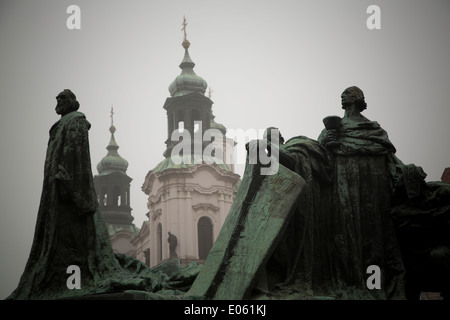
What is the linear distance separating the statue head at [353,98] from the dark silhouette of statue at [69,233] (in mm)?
3250

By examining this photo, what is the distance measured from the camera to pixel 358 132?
9.56 metres

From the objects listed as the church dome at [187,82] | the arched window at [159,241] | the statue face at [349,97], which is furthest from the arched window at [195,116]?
the statue face at [349,97]

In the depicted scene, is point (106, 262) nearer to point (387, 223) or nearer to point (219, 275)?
point (219, 275)

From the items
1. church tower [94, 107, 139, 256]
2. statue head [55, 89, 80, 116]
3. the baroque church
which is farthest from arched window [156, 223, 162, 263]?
statue head [55, 89, 80, 116]

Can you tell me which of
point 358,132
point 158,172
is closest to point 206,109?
point 158,172

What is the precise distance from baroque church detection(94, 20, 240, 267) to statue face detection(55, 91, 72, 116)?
46562mm

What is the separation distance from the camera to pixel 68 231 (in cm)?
889

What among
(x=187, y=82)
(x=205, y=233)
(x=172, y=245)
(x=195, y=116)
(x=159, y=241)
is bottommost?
(x=172, y=245)

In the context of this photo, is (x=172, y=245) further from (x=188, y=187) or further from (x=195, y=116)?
(x=195, y=116)

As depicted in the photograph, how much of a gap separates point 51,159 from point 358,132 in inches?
147

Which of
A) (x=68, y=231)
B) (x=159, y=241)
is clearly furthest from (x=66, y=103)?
(x=159, y=241)

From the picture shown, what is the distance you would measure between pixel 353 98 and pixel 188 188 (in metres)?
51.5

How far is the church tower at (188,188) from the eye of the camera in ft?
199
